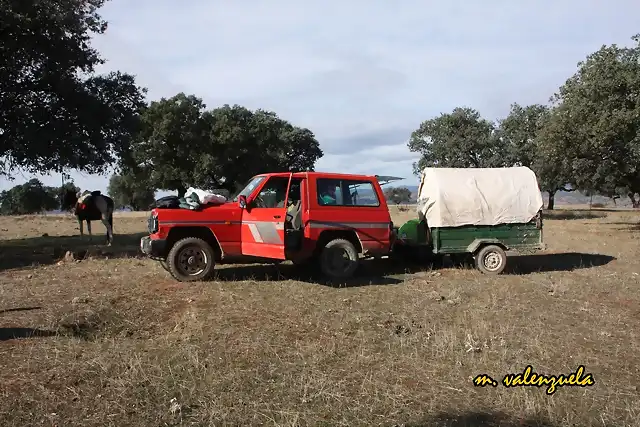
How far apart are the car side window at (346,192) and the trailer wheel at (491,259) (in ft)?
8.93

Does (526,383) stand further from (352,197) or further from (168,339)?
(352,197)

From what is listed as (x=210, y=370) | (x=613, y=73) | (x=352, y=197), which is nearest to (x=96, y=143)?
(x=352, y=197)

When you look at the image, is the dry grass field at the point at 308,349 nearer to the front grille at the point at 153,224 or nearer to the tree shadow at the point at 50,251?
the front grille at the point at 153,224

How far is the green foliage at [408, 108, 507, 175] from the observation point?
1614 inches

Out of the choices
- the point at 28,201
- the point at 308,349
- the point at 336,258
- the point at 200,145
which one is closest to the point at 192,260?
the point at 336,258

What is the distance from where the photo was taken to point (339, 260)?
10.1 m

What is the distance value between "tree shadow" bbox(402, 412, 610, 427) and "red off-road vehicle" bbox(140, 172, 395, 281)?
512cm

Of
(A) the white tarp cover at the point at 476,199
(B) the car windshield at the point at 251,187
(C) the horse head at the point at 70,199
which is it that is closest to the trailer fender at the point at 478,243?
(A) the white tarp cover at the point at 476,199

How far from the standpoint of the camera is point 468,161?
41.6 meters

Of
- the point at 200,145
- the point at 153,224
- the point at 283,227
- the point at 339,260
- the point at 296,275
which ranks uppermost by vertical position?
the point at 200,145

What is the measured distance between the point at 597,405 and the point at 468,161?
38595 millimetres

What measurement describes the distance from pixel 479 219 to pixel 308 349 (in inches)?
Result: 256

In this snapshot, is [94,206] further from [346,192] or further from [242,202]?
[346,192]

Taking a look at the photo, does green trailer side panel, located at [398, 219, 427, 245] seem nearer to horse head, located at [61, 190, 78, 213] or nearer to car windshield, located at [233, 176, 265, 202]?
car windshield, located at [233, 176, 265, 202]
